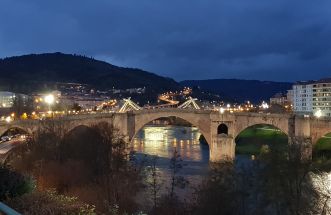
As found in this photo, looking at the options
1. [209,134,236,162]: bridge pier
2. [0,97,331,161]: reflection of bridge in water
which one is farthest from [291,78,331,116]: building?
[209,134,236,162]: bridge pier

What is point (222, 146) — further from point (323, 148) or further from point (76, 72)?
point (76, 72)

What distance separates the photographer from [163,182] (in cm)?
2736

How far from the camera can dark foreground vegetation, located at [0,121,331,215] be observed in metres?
17.9

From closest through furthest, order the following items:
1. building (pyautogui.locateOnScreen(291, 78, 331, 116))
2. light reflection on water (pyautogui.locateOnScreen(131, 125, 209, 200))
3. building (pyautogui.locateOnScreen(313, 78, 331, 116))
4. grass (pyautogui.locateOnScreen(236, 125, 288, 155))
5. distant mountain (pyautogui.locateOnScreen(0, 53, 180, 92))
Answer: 1. light reflection on water (pyautogui.locateOnScreen(131, 125, 209, 200))
2. grass (pyautogui.locateOnScreen(236, 125, 288, 155))
3. building (pyautogui.locateOnScreen(313, 78, 331, 116))
4. building (pyautogui.locateOnScreen(291, 78, 331, 116))
5. distant mountain (pyautogui.locateOnScreen(0, 53, 180, 92))

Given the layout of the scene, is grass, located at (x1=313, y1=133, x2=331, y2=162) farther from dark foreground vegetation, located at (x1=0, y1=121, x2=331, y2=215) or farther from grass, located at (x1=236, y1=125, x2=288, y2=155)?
dark foreground vegetation, located at (x1=0, y1=121, x2=331, y2=215)

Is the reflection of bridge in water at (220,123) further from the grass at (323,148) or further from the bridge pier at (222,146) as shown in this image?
the grass at (323,148)

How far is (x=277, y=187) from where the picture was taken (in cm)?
1784

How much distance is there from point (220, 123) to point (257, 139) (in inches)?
340

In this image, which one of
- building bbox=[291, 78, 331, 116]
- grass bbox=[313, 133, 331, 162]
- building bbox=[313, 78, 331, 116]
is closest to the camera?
grass bbox=[313, 133, 331, 162]

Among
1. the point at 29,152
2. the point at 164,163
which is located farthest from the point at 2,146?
the point at 164,163

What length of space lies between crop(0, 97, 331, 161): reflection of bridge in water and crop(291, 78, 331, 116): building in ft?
123

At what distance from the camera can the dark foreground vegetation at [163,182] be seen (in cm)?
1786

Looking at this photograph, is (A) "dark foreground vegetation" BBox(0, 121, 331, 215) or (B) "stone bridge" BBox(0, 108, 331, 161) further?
(B) "stone bridge" BBox(0, 108, 331, 161)

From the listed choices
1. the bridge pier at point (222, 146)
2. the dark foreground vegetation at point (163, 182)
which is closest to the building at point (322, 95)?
the bridge pier at point (222, 146)
